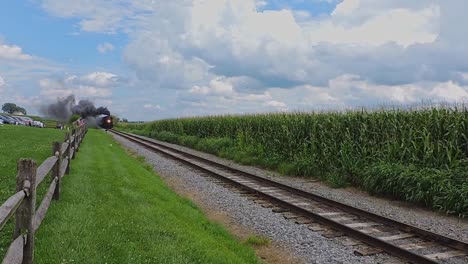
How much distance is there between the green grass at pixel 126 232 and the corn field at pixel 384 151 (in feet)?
18.0

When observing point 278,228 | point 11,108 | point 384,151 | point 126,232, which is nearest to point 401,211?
point 384,151

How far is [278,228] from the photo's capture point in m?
8.00

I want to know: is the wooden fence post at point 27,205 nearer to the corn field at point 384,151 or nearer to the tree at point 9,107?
the corn field at point 384,151

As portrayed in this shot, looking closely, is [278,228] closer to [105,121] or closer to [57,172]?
[57,172]

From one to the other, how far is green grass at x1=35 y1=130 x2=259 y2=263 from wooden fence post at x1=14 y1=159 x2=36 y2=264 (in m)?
0.32

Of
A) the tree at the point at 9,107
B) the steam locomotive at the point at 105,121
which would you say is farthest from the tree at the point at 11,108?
the steam locomotive at the point at 105,121

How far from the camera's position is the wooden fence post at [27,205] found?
4.20m

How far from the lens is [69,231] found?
5.57m

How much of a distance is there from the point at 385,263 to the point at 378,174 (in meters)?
5.85

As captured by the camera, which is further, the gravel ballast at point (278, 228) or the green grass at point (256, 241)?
the green grass at point (256, 241)

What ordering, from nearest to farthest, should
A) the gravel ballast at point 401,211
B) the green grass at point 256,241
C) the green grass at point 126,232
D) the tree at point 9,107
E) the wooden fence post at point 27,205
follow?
the wooden fence post at point 27,205 → the green grass at point 126,232 → the green grass at point 256,241 → the gravel ballast at point 401,211 → the tree at point 9,107

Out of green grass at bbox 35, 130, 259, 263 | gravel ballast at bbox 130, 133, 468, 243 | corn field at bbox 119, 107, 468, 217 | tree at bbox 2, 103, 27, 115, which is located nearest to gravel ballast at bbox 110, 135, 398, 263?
green grass at bbox 35, 130, 259, 263

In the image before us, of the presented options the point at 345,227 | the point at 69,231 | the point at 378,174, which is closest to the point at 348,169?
the point at 378,174

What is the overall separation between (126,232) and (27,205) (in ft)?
5.98
